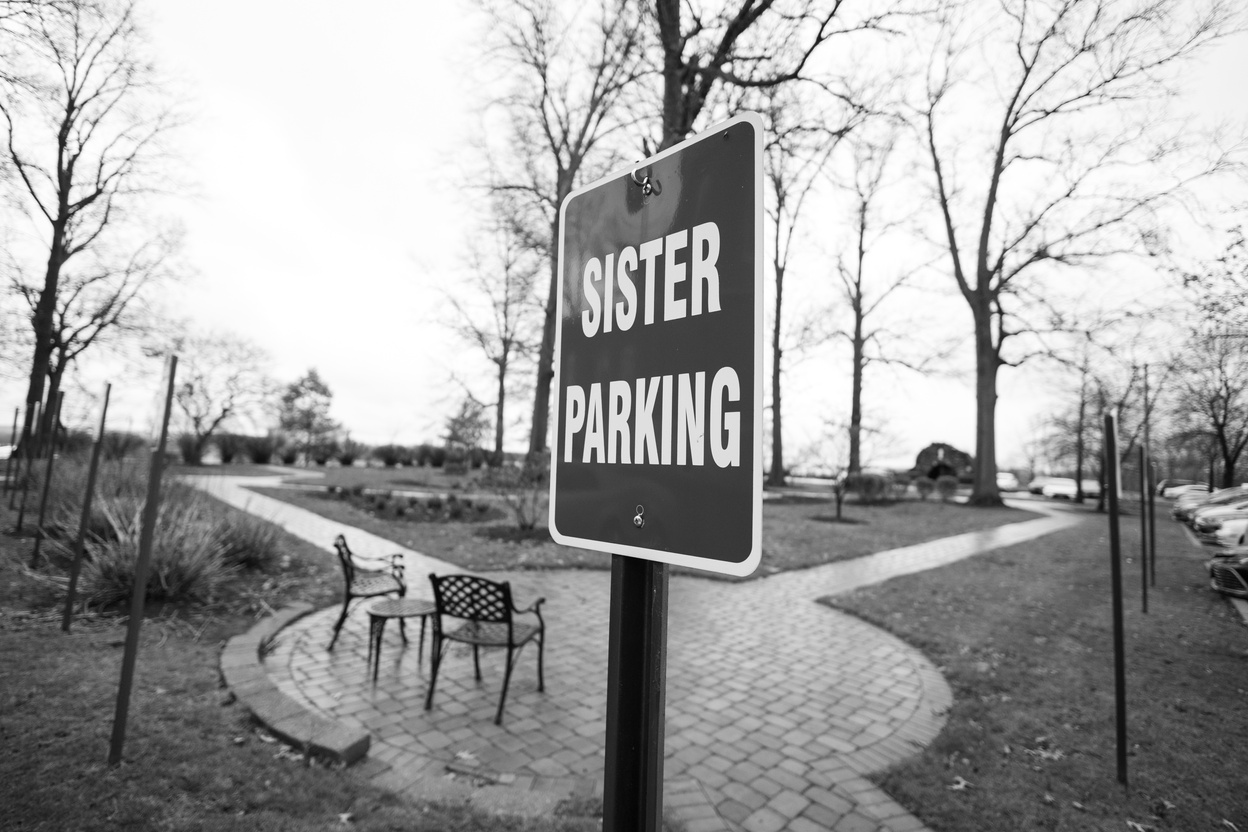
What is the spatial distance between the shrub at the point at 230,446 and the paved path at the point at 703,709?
28.3 m

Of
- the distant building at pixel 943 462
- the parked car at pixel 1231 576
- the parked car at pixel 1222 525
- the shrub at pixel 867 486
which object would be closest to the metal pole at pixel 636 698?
the parked car at pixel 1231 576

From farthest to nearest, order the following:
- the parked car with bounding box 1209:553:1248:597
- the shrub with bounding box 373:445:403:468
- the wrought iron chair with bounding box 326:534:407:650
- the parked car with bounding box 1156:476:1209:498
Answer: the parked car with bounding box 1156:476:1209:498, the shrub with bounding box 373:445:403:468, the parked car with bounding box 1209:553:1248:597, the wrought iron chair with bounding box 326:534:407:650

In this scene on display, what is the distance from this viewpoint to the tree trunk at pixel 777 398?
87.4 feet

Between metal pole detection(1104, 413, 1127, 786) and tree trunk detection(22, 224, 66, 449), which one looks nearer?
metal pole detection(1104, 413, 1127, 786)

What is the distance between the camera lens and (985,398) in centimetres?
Answer: 2352

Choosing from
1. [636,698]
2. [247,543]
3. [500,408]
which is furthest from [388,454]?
[636,698]

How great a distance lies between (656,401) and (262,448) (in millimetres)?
35320

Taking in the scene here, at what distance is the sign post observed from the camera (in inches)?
40.8

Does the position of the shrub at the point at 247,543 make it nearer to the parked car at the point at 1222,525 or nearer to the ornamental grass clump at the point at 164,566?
the ornamental grass clump at the point at 164,566

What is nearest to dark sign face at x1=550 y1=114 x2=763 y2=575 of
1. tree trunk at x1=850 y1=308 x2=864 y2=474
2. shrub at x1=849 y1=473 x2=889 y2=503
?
tree trunk at x1=850 y1=308 x2=864 y2=474

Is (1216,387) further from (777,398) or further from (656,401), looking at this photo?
(656,401)

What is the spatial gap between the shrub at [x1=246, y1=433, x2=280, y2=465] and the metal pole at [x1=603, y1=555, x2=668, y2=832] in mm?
Result: 35075

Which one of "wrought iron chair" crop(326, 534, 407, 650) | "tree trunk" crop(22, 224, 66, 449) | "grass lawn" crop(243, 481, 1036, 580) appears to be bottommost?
"grass lawn" crop(243, 481, 1036, 580)

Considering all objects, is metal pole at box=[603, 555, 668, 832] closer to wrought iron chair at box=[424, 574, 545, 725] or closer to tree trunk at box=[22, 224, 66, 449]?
wrought iron chair at box=[424, 574, 545, 725]
